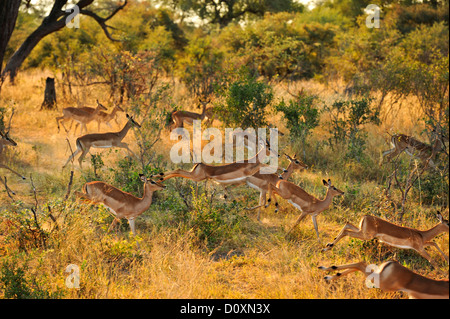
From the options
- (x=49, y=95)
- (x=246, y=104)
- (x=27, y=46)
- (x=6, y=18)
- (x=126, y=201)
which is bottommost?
(x=126, y=201)

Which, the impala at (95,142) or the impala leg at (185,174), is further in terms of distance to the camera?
the impala at (95,142)

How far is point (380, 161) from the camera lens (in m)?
7.16

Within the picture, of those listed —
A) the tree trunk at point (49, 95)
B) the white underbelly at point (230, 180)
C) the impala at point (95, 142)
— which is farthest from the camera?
the tree trunk at point (49, 95)

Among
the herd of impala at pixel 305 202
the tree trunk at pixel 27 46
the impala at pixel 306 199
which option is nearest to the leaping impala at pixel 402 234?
the herd of impala at pixel 305 202

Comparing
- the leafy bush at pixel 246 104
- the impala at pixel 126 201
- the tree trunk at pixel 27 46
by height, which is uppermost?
the tree trunk at pixel 27 46

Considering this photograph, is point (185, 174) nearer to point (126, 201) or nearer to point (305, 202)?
point (126, 201)

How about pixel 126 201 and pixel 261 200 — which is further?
pixel 261 200

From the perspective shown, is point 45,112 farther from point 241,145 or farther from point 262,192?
point 262,192

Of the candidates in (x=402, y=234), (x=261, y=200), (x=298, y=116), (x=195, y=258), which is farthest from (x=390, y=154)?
(x=195, y=258)

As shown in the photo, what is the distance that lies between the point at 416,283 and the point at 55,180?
200 inches

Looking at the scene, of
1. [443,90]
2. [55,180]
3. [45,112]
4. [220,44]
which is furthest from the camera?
[220,44]

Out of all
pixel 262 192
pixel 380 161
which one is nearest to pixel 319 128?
pixel 380 161

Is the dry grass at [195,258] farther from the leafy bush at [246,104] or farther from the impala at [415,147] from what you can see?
the leafy bush at [246,104]

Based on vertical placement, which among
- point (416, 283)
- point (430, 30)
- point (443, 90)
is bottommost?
point (416, 283)
